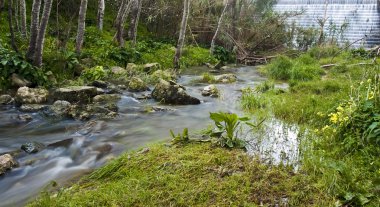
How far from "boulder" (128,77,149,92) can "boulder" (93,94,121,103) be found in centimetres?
107

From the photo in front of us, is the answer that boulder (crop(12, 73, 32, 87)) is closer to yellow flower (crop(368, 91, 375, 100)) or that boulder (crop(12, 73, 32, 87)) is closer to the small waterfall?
yellow flower (crop(368, 91, 375, 100))

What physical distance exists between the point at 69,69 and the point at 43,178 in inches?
243

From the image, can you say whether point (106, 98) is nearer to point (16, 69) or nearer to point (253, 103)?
point (16, 69)

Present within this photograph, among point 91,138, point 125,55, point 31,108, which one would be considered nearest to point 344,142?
point 91,138

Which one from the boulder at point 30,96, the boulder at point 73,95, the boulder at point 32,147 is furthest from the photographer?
the boulder at point 73,95

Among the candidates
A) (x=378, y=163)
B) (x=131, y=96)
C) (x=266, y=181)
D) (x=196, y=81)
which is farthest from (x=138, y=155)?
(x=196, y=81)

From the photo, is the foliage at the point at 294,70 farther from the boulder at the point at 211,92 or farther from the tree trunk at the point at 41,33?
the tree trunk at the point at 41,33

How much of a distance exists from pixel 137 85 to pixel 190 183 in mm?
6225

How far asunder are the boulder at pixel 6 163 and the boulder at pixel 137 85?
16.5ft

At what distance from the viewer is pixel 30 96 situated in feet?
24.0

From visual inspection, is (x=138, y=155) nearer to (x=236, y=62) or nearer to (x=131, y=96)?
(x=131, y=96)

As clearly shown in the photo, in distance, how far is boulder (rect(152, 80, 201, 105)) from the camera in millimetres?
7879

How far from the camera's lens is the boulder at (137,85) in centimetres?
922

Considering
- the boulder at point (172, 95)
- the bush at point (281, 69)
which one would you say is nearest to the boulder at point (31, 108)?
the boulder at point (172, 95)
